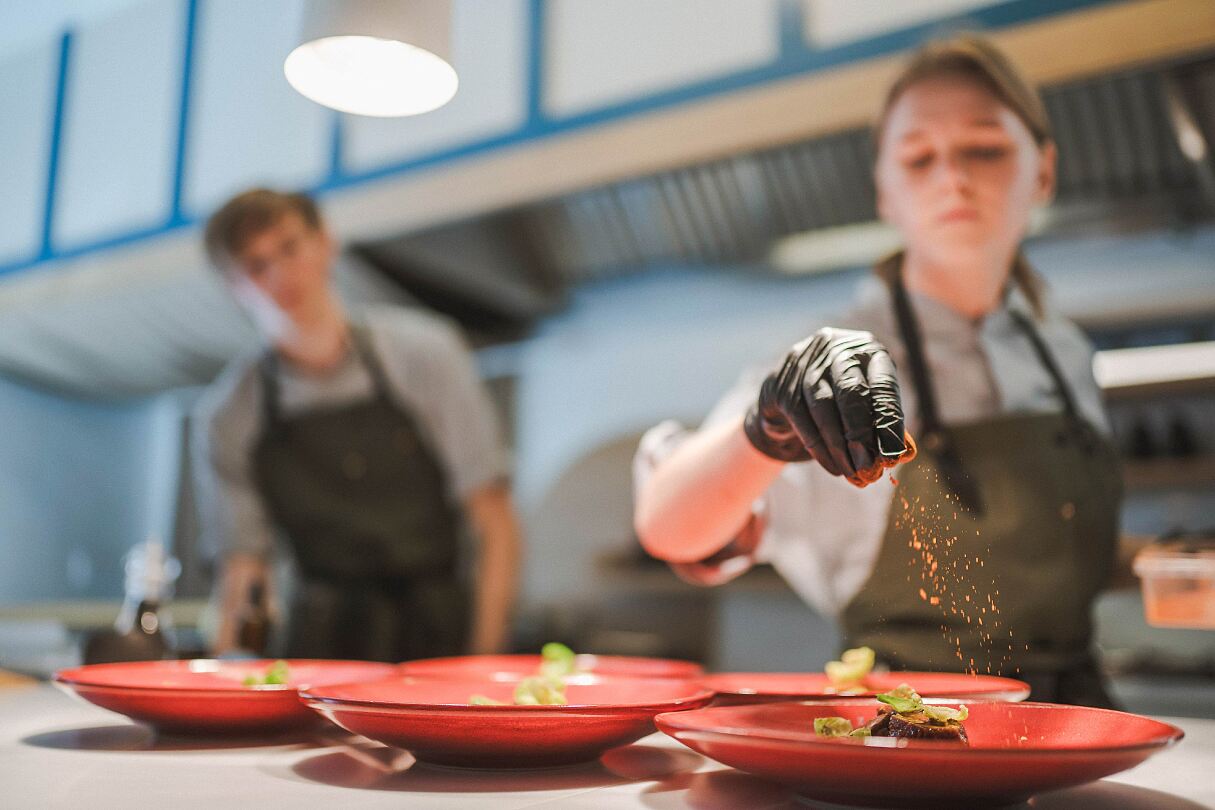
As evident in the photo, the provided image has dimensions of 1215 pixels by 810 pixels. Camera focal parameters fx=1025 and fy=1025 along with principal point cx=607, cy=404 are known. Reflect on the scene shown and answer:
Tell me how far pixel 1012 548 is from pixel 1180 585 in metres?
0.23

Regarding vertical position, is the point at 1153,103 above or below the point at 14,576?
above

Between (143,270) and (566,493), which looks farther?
(566,493)

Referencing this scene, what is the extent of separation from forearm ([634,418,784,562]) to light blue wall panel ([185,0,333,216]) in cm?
202

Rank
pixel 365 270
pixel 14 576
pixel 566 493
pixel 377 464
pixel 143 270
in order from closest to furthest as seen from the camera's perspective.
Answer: pixel 377 464, pixel 365 270, pixel 143 270, pixel 566 493, pixel 14 576

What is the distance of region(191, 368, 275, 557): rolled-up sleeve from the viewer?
87.7 inches

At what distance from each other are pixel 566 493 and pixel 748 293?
880mm

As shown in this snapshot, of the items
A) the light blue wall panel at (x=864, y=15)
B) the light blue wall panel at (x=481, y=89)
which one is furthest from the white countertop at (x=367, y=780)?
the light blue wall panel at (x=481, y=89)

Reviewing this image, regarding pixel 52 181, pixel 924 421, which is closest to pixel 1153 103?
pixel 924 421

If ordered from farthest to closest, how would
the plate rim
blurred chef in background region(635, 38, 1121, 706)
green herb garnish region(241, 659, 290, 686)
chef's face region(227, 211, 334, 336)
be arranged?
1. chef's face region(227, 211, 334, 336)
2. blurred chef in background region(635, 38, 1121, 706)
3. green herb garnish region(241, 659, 290, 686)
4. the plate rim

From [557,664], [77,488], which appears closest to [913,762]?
[557,664]

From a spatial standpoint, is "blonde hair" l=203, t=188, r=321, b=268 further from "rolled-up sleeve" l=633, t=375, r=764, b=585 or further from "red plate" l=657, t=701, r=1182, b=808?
"red plate" l=657, t=701, r=1182, b=808

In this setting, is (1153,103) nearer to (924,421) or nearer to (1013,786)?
(924,421)

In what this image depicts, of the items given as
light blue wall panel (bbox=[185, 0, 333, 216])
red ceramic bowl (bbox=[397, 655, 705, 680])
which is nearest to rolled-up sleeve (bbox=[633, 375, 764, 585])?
red ceramic bowl (bbox=[397, 655, 705, 680])

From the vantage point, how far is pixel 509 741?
65 cm
